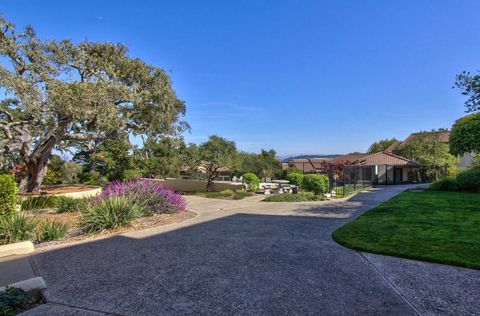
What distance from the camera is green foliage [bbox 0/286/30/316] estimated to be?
2.99 m

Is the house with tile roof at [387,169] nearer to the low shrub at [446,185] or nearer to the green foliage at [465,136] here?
the low shrub at [446,185]

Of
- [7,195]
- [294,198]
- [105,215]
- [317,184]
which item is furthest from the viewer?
[317,184]

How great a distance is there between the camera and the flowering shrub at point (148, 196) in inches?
343

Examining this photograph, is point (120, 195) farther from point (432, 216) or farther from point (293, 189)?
point (293, 189)

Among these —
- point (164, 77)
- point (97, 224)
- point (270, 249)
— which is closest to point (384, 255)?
point (270, 249)

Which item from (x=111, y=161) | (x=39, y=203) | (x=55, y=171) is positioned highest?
(x=111, y=161)

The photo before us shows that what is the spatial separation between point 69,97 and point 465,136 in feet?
65.6

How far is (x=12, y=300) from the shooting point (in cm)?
309

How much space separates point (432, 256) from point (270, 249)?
270cm

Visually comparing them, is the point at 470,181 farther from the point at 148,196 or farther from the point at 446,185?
the point at 148,196

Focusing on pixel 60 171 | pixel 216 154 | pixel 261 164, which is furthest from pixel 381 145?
pixel 60 171

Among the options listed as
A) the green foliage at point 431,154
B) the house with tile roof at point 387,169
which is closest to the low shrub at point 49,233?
the house with tile roof at point 387,169

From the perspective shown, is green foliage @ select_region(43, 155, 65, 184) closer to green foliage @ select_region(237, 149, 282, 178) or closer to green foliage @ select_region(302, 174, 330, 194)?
green foliage @ select_region(237, 149, 282, 178)

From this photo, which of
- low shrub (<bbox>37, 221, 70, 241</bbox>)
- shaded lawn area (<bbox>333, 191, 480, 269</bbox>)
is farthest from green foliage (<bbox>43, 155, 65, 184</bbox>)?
shaded lawn area (<bbox>333, 191, 480, 269</bbox>)
